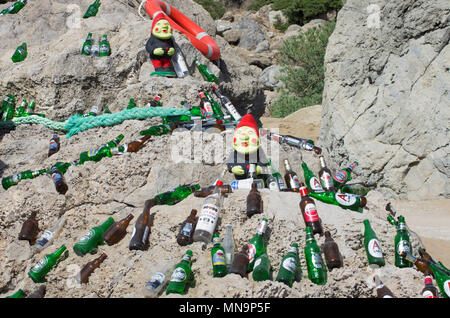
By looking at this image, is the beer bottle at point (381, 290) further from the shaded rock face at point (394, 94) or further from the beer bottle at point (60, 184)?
the shaded rock face at point (394, 94)

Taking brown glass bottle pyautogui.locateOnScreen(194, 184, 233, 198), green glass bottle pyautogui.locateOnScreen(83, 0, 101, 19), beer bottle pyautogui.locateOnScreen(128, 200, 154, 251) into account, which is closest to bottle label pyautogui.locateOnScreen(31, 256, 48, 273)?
beer bottle pyautogui.locateOnScreen(128, 200, 154, 251)

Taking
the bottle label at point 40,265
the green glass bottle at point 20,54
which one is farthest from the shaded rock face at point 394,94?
the green glass bottle at point 20,54

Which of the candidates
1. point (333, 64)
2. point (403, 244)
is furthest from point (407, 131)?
point (403, 244)

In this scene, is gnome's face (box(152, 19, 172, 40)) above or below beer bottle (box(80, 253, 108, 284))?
above

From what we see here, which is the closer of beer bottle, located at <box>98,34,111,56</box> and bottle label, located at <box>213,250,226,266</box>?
bottle label, located at <box>213,250,226,266</box>

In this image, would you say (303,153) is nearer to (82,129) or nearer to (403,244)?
(403,244)

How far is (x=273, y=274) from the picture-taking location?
9.17ft

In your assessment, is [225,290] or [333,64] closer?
[225,290]

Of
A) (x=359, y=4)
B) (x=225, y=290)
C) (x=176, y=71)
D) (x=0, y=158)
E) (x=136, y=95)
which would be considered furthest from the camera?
(x=359, y=4)

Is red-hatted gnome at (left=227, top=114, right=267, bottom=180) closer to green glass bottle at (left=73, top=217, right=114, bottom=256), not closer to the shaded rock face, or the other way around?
green glass bottle at (left=73, top=217, right=114, bottom=256)

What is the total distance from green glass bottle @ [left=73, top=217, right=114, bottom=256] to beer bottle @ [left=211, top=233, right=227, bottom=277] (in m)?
1.05

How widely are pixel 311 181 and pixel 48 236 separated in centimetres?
269

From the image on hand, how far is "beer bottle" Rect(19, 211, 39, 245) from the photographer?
11.3 feet

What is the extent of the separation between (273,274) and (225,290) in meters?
0.58
